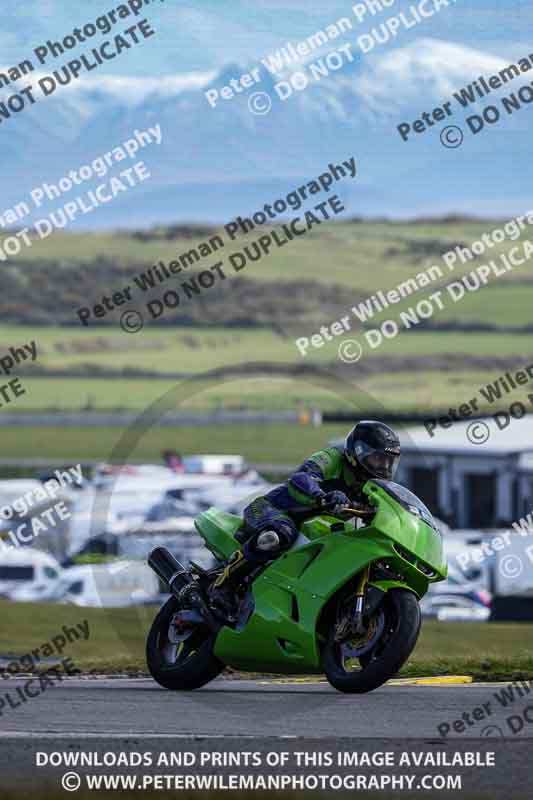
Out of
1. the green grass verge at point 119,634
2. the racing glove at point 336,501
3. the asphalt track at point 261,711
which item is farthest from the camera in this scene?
the green grass verge at point 119,634

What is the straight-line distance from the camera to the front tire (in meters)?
8.99

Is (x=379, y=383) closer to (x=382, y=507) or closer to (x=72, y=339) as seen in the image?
(x=72, y=339)

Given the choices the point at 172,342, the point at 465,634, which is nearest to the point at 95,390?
the point at 172,342

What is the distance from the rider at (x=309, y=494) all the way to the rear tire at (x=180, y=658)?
36 centimetres

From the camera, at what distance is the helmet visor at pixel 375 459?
9.77 m

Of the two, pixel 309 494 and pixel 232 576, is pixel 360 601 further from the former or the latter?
pixel 232 576

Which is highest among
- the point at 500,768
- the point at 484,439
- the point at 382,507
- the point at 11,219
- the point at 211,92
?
the point at 211,92

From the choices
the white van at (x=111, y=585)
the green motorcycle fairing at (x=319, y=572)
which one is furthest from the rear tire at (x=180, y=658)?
the white van at (x=111, y=585)

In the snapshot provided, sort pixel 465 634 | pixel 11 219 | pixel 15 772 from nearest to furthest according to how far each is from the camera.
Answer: pixel 15 772 < pixel 465 634 < pixel 11 219

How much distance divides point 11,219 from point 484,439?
19606mm

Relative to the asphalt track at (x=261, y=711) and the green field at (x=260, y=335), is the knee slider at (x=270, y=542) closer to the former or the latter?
the asphalt track at (x=261, y=711)

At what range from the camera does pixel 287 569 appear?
9789mm

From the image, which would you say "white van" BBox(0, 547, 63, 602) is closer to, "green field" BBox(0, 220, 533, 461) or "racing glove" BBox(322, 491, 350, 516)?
"racing glove" BBox(322, 491, 350, 516)

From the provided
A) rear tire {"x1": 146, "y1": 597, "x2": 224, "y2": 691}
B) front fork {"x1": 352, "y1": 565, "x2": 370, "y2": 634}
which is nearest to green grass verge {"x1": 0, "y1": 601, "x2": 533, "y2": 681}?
rear tire {"x1": 146, "y1": 597, "x2": 224, "y2": 691}
